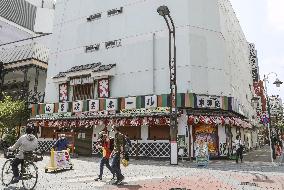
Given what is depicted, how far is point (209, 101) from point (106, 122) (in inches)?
304

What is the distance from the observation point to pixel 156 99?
20.4 meters

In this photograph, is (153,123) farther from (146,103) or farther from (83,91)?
(83,91)

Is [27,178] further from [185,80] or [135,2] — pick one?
[135,2]

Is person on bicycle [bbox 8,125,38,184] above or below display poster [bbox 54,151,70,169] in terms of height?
above

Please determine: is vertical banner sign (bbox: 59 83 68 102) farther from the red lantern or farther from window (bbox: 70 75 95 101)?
the red lantern

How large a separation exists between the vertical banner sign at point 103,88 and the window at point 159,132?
16.4 ft

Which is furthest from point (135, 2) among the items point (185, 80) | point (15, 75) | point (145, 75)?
point (15, 75)

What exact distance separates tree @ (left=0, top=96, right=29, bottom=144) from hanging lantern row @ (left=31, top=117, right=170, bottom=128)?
8.09ft

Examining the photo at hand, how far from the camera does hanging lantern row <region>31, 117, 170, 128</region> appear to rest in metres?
19.8

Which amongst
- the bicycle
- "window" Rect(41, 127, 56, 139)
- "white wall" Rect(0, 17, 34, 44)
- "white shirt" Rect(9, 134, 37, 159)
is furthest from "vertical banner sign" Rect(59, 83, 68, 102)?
"white wall" Rect(0, 17, 34, 44)

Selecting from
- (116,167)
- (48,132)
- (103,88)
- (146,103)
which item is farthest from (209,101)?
(48,132)

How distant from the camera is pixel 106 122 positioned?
21.9 meters

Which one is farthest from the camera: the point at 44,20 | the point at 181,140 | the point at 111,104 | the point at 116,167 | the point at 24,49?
the point at 44,20

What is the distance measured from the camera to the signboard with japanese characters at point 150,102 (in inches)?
802
